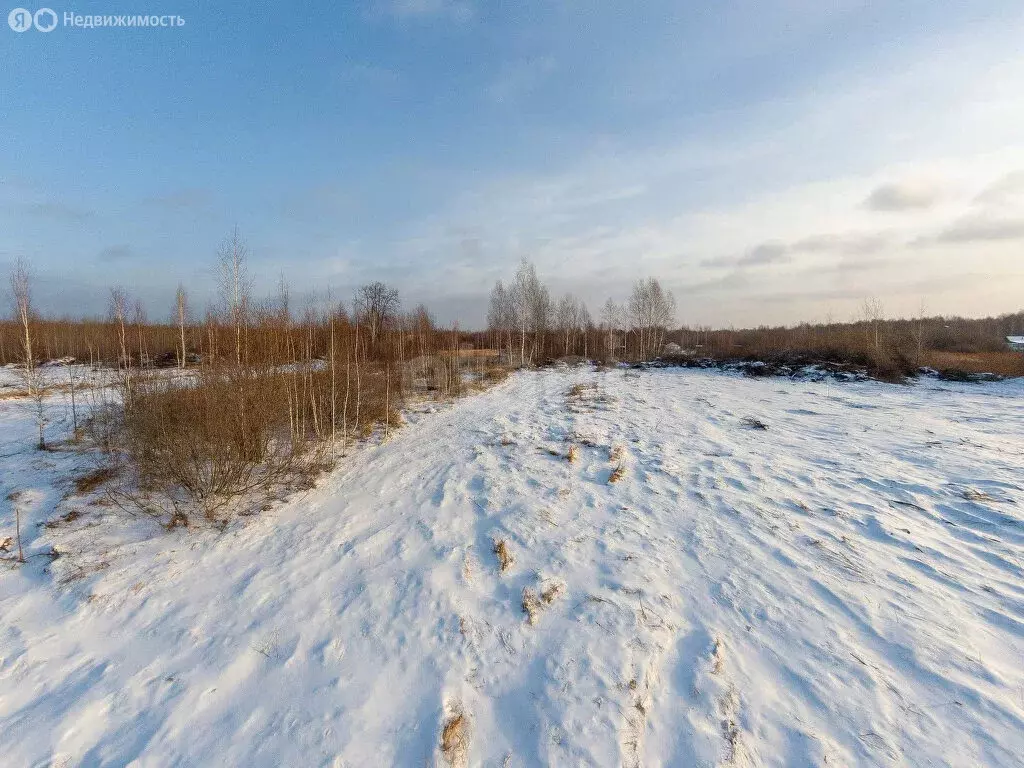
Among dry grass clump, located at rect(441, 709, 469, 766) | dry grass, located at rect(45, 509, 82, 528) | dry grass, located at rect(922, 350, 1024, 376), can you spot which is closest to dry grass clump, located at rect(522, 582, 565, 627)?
dry grass clump, located at rect(441, 709, 469, 766)

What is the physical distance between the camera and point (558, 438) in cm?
877

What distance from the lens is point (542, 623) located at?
338 centimetres

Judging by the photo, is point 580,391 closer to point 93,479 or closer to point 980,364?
point 93,479

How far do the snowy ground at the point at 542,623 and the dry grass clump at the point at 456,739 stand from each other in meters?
0.05

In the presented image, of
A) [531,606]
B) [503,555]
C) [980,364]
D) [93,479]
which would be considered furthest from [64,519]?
[980,364]

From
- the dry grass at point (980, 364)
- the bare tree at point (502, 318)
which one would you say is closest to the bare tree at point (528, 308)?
the bare tree at point (502, 318)

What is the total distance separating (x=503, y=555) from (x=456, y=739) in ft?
6.43

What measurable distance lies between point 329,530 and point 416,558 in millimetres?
1413

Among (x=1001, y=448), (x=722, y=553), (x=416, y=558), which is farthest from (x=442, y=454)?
(x=1001, y=448)

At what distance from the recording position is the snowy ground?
2.46 metres

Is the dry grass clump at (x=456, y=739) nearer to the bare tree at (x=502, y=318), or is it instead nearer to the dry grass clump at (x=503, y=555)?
the dry grass clump at (x=503, y=555)

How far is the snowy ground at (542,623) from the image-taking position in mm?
2463

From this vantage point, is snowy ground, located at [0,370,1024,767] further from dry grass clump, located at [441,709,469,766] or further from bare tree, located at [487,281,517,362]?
bare tree, located at [487,281,517,362]

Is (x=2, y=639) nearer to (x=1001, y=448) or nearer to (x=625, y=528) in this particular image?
(x=625, y=528)
